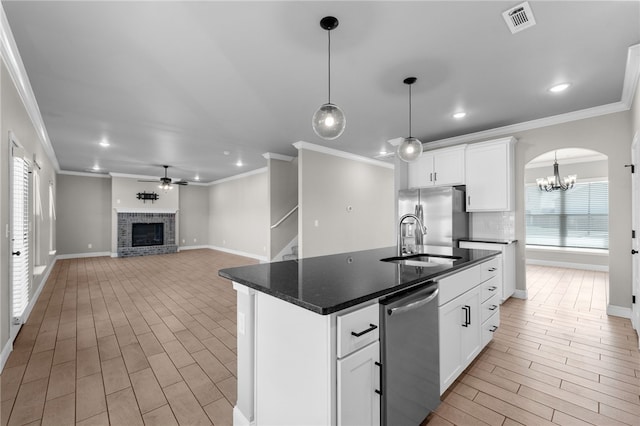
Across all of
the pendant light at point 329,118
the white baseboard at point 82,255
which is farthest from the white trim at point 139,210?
the pendant light at point 329,118

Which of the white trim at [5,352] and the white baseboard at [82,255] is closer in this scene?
the white trim at [5,352]

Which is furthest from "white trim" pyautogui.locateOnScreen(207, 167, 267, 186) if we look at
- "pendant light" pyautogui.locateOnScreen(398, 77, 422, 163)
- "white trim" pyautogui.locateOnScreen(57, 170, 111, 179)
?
"pendant light" pyautogui.locateOnScreen(398, 77, 422, 163)

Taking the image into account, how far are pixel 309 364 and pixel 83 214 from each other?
1052 cm

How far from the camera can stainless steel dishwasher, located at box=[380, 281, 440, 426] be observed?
1.34 m

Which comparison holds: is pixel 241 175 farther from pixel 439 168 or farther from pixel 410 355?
pixel 410 355

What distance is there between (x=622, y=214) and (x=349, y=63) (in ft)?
12.6

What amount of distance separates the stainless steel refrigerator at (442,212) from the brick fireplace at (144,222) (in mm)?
8551

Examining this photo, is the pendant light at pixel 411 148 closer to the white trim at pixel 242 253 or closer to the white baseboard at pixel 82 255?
the white trim at pixel 242 253

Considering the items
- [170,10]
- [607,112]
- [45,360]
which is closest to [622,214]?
[607,112]

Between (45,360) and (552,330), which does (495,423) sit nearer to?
Result: (552,330)

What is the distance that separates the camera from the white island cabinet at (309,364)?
3.76ft

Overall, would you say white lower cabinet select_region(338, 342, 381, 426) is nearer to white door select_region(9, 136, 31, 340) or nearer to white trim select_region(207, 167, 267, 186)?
white door select_region(9, 136, 31, 340)

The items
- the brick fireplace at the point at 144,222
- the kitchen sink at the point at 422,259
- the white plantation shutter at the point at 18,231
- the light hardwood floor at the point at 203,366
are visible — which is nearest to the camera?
the light hardwood floor at the point at 203,366

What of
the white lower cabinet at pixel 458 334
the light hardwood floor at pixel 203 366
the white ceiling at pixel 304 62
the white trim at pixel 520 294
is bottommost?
the light hardwood floor at pixel 203 366
